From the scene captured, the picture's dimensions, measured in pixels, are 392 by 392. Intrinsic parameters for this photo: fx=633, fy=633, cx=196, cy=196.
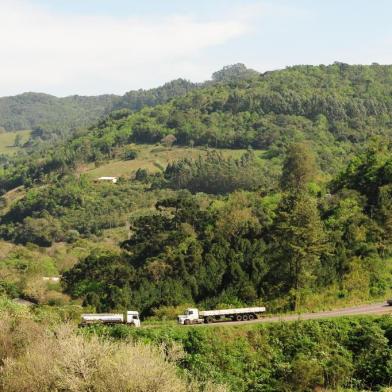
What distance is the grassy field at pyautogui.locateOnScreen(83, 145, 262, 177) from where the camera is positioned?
142 m

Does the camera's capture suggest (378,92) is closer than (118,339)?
No

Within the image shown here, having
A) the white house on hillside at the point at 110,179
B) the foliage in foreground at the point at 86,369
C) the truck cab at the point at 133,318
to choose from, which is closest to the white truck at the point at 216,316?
the truck cab at the point at 133,318

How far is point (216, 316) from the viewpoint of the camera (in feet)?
121

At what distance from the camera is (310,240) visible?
39844 millimetres

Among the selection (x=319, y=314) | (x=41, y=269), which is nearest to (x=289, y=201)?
(x=319, y=314)

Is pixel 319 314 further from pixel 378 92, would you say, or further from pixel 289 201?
pixel 378 92

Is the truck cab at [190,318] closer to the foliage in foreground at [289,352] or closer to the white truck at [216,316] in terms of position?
the white truck at [216,316]

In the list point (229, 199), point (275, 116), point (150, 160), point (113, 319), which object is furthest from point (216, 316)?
point (275, 116)

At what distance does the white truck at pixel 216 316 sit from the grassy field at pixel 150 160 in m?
103

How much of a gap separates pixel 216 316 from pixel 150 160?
11192 cm

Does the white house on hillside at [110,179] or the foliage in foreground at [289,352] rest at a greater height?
the white house on hillside at [110,179]

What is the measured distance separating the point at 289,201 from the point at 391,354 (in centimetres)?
1389

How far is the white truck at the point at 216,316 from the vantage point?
3659 cm

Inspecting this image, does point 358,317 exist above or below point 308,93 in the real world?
below
